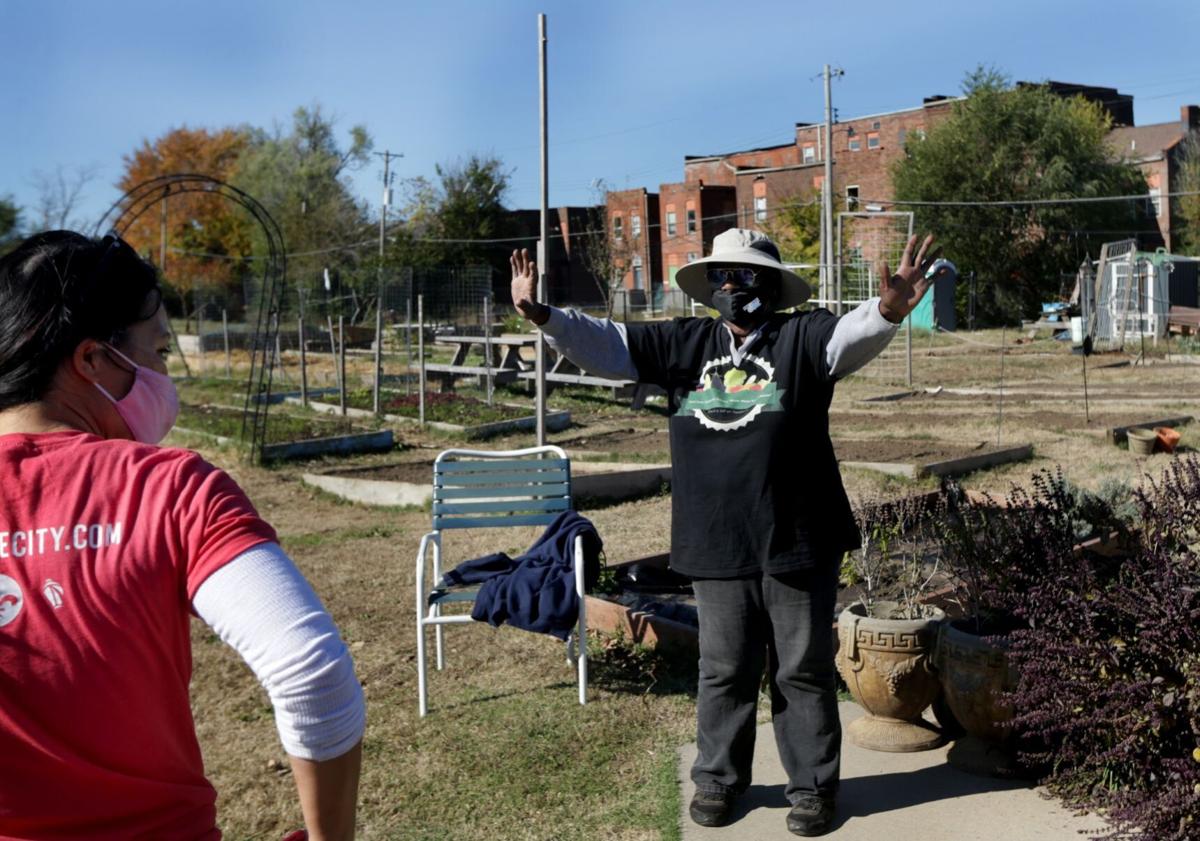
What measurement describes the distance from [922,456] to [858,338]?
8777 millimetres

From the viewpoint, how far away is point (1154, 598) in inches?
149

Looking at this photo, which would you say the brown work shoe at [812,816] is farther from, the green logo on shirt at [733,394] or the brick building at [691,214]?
the brick building at [691,214]

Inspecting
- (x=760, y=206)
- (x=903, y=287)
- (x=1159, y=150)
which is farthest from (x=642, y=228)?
(x=903, y=287)

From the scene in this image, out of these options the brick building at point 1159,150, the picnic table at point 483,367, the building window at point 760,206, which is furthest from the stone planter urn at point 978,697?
the building window at point 760,206

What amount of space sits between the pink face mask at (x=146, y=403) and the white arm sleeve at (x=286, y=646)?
15.5 inches

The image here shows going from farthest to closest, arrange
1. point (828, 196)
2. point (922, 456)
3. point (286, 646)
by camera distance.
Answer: point (828, 196)
point (922, 456)
point (286, 646)

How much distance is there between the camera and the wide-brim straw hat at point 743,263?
4.35m

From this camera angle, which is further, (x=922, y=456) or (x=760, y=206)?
(x=760, y=206)

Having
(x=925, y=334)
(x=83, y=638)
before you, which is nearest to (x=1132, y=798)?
(x=83, y=638)

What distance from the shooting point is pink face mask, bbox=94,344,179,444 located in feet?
5.85

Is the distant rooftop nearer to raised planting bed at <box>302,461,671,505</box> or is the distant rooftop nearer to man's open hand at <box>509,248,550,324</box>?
raised planting bed at <box>302,461,671,505</box>

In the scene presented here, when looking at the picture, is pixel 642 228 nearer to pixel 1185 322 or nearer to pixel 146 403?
pixel 1185 322

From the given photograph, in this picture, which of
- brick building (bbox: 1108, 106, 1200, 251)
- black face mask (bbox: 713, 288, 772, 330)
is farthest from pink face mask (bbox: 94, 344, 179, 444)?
brick building (bbox: 1108, 106, 1200, 251)

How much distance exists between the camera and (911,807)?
4316mm
